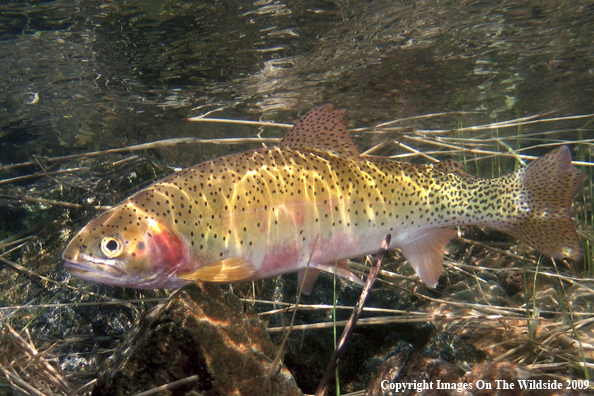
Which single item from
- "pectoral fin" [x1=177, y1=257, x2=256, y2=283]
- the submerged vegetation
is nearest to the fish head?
"pectoral fin" [x1=177, y1=257, x2=256, y2=283]

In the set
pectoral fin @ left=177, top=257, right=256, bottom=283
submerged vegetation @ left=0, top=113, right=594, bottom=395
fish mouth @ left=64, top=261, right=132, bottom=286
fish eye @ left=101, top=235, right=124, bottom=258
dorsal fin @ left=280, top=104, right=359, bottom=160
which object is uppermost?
dorsal fin @ left=280, top=104, right=359, bottom=160

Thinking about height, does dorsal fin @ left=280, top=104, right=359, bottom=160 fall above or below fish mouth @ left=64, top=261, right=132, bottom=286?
above

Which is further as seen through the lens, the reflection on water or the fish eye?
the reflection on water

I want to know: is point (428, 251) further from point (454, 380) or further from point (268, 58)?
point (268, 58)

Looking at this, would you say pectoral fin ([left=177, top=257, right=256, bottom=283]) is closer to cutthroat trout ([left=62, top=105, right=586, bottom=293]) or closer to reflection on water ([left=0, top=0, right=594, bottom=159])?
cutthroat trout ([left=62, top=105, right=586, bottom=293])

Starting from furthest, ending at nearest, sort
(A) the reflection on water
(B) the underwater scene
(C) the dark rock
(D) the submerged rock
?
(A) the reflection on water, (B) the underwater scene, (C) the dark rock, (D) the submerged rock

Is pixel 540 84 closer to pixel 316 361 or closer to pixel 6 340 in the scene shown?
pixel 316 361

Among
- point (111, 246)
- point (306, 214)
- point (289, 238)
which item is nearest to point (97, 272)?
point (111, 246)
